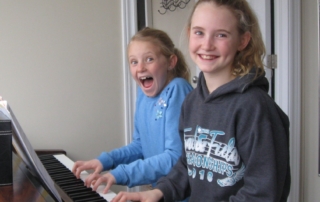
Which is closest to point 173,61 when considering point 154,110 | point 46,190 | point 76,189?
point 154,110

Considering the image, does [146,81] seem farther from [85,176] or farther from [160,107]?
[85,176]

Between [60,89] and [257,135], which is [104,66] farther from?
[257,135]

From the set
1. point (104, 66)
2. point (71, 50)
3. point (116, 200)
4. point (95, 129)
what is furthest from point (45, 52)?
point (116, 200)

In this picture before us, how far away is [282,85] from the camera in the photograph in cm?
219

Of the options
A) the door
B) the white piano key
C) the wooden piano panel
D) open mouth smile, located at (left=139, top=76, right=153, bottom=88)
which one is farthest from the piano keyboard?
the door

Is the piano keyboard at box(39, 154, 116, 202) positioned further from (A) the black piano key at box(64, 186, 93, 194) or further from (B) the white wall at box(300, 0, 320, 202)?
(B) the white wall at box(300, 0, 320, 202)

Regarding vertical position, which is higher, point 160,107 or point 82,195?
point 160,107

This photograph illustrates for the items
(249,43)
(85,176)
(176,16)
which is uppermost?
(176,16)

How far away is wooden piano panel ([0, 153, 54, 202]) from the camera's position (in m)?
0.77

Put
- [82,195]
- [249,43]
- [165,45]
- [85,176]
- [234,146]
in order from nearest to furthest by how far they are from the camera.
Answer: [234,146] < [249,43] < [82,195] < [85,176] < [165,45]

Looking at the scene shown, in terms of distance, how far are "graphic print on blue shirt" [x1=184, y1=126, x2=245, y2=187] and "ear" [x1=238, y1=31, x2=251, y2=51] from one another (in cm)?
22

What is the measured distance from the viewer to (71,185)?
1.11 m

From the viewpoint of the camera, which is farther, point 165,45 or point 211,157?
point 165,45

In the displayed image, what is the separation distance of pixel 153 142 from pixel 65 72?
0.97 m
